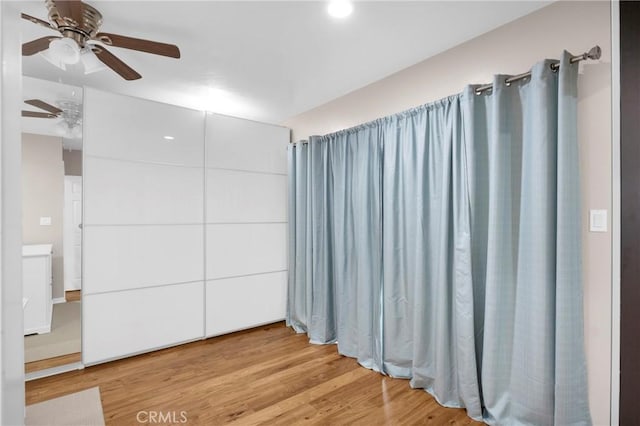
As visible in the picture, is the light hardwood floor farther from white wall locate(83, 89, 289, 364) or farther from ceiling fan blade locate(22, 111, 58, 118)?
ceiling fan blade locate(22, 111, 58, 118)

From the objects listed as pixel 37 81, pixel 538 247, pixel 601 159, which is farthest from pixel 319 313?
pixel 37 81

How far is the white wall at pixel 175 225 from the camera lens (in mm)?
2807

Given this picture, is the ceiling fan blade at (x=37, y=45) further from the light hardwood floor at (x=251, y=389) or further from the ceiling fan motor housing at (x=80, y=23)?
the light hardwood floor at (x=251, y=389)

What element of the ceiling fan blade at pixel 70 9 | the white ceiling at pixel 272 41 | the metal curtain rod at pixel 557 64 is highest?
the white ceiling at pixel 272 41

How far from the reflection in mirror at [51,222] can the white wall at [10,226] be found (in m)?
2.83

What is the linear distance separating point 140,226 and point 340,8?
2.52 meters

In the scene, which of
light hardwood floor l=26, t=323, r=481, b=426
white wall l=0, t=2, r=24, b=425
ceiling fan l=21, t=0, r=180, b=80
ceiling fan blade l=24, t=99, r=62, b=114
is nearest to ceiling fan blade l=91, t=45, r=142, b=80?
ceiling fan l=21, t=0, r=180, b=80

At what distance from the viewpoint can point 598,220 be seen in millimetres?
1686

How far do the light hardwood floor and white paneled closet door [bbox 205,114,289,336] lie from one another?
0.54 metres

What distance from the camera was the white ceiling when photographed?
191cm

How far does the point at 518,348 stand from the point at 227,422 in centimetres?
186

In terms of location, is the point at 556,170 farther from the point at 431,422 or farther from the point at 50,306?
the point at 50,306

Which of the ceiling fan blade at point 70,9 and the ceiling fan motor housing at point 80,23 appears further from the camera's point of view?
the ceiling fan motor housing at point 80,23

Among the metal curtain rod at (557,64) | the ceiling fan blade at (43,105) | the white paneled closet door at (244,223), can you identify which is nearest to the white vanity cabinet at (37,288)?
the ceiling fan blade at (43,105)
